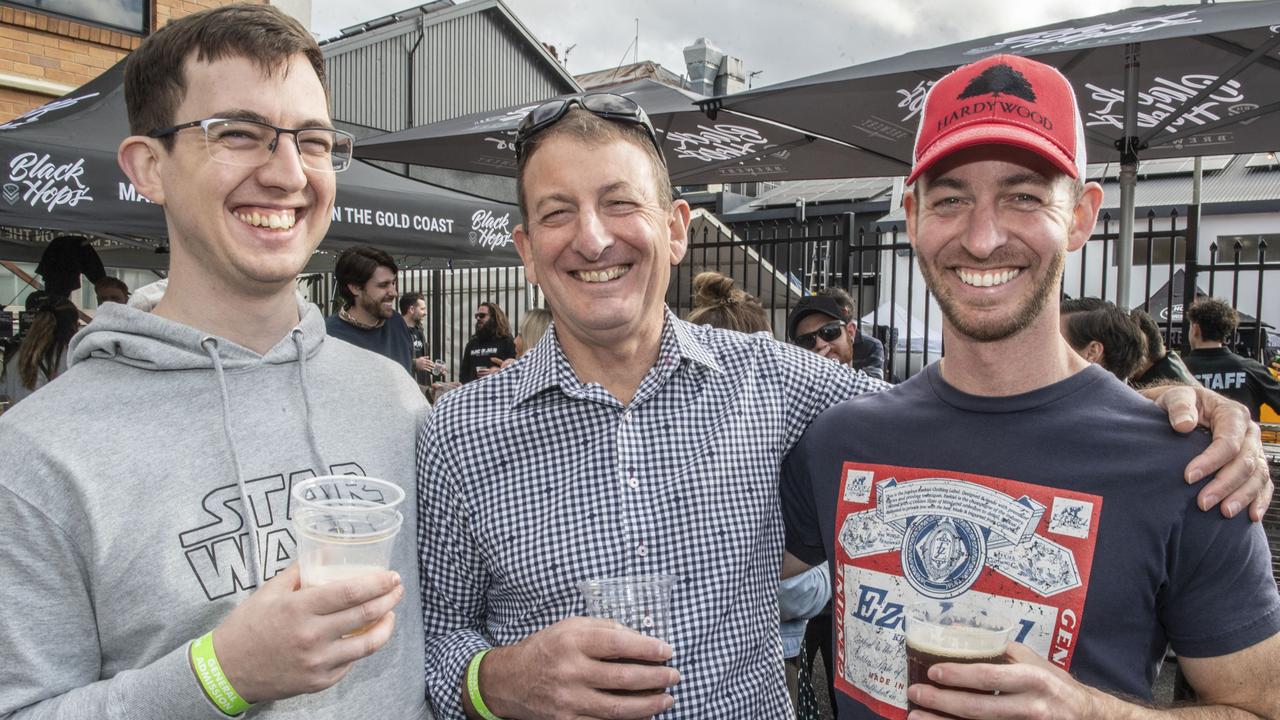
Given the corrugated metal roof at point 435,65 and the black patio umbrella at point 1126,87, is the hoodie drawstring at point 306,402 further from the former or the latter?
the corrugated metal roof at point 435,65

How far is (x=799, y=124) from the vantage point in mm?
5766

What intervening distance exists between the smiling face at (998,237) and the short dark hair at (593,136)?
0.65m

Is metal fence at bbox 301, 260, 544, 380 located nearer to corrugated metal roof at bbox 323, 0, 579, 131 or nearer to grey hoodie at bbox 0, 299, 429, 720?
corrugated metal roof at bbox 323, 0, 579, 131

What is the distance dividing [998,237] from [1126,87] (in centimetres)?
407

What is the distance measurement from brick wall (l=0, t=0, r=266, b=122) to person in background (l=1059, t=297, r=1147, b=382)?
971 centimetres

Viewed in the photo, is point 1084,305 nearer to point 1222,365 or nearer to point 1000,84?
point 1222,365

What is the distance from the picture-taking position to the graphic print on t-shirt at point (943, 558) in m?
1.50

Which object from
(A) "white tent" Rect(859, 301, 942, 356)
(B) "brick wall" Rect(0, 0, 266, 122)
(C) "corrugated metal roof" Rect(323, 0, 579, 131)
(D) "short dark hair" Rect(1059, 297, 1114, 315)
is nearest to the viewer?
(D) "short dark hair" Rect(1059, 297, 1114, 315)

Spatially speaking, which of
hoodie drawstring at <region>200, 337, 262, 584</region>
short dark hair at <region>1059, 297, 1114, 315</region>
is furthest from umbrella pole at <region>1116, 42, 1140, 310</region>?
hoodie drawstring at <region>200, 337, 262, 584</region>

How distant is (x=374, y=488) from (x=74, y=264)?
507 cm

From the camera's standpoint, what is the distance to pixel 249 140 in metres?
1.58

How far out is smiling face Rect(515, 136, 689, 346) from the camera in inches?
74.0

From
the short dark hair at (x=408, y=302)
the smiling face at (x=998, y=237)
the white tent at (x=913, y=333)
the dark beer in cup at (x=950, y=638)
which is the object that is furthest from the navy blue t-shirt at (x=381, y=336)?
the white tent at (x=913, y=333)

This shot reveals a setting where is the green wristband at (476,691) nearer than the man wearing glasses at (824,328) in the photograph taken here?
Yes
